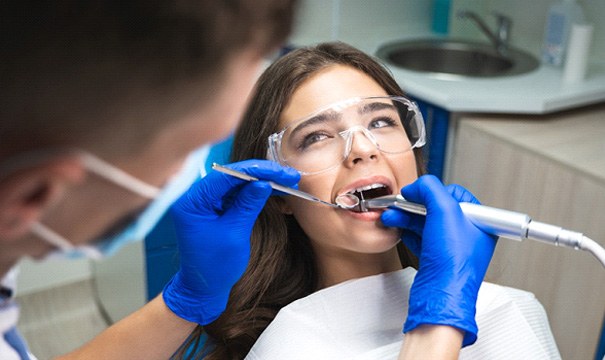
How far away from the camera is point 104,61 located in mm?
483

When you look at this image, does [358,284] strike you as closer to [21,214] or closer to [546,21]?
[21,214]

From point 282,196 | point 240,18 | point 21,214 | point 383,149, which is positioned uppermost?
point 240,18

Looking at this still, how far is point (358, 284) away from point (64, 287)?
210cm

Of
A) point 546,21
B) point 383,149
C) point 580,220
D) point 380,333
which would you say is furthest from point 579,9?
point 380,333

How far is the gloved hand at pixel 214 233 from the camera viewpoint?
4.27ft

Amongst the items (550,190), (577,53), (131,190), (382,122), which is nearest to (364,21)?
(577,53)

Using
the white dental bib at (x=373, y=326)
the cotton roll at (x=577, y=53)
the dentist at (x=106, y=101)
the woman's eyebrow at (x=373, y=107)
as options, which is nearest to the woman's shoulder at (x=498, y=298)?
the white dental bib at (x=373, y=326)

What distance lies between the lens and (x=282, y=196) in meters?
1.57

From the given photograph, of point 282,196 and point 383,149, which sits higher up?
point 383,149

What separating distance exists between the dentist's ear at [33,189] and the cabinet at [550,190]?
1.77 meters

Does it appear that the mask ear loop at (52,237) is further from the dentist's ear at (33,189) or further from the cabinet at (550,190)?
the cabinet at (550,190)

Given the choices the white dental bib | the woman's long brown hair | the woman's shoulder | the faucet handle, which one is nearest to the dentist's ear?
the white dental bib

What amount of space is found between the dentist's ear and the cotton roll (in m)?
2.45

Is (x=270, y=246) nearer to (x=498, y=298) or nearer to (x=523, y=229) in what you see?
(x=498, y=298)
